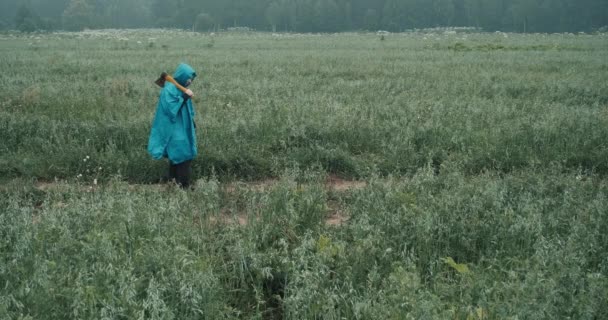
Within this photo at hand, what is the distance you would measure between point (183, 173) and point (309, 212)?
2.54 m

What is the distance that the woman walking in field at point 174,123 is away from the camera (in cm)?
695

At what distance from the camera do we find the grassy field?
3857mm

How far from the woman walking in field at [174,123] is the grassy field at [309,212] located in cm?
56

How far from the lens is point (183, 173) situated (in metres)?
7.33

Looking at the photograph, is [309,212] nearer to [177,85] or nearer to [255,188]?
[255,188]

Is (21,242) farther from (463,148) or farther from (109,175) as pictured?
(463,148)

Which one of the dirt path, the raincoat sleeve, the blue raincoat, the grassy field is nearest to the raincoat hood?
the blue raincoat

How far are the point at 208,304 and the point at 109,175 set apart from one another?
15.4 ft

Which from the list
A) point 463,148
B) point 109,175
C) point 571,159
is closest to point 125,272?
point 109,175

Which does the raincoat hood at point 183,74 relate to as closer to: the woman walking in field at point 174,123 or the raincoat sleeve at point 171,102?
the woman walking in field at point 174,123

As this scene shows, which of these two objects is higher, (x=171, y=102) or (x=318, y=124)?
(x=171, y=102)

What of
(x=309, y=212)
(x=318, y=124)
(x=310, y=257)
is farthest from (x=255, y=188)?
(x=318, y=124)

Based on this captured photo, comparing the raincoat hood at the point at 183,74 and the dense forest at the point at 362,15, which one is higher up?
the dense forest at the point at 362,15

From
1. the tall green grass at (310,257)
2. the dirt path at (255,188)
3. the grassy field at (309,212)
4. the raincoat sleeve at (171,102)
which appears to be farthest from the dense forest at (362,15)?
the tall green grass at (310,257)
